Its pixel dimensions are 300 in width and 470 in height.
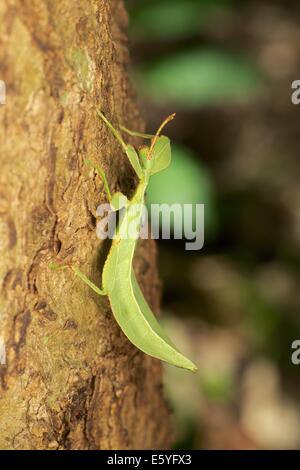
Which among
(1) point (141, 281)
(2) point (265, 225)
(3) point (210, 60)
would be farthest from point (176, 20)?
(1) point (141, 281)

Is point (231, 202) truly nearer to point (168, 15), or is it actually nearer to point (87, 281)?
point (168, 15)

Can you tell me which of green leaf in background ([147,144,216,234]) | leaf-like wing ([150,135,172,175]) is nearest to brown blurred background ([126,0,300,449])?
green leaf in background ([147,144,216,234])

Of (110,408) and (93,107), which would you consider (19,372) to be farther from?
(93,107)

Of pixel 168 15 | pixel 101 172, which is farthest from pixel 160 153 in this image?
pixel 168 15

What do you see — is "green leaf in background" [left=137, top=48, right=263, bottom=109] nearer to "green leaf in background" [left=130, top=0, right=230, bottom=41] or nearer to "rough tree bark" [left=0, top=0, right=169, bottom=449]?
"green leaf in background" [left=130, top=0, right=230, bottom=41]

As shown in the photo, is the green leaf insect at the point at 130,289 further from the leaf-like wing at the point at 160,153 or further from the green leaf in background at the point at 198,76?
the green leaf in background at the point at 198,76

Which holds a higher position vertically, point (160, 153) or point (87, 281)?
point (160, 153)
